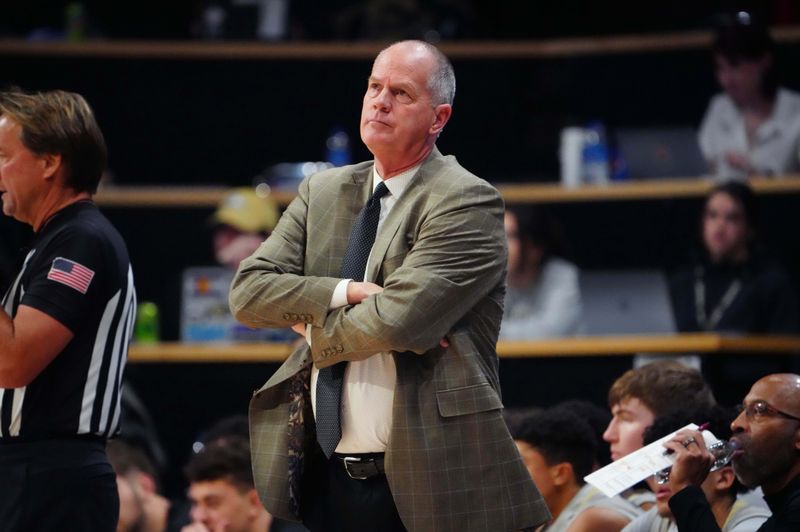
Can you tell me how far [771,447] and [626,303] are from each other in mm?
3073

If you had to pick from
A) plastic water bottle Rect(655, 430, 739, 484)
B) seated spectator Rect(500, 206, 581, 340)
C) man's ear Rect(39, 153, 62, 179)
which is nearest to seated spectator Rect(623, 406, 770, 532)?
plastic water bottle Rect(655, 430, 739, 484)

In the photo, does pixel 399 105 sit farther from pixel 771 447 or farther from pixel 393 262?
pixel 771 447

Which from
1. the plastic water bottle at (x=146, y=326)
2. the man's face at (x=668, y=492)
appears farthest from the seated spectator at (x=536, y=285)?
the man's face at (x=668, y=492)

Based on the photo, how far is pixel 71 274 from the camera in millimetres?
2945

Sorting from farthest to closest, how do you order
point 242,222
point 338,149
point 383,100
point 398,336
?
point 338,149 → point 242,222 → point 383,100 → point 398,336

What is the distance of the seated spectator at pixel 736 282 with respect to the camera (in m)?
5.96

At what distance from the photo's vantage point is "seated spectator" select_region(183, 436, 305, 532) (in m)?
4.46

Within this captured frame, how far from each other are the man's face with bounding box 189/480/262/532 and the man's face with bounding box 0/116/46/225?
1.66 metres

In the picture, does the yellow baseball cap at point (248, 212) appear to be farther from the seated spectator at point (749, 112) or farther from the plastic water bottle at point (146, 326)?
the seated spectator at point (749, 112)

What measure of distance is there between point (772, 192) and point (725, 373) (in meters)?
1.28

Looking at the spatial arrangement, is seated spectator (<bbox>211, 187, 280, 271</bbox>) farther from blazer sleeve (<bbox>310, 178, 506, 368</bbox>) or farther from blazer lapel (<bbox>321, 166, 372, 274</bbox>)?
blazer sleeve (<bbox>310, 178, 506, 368</bbox>)

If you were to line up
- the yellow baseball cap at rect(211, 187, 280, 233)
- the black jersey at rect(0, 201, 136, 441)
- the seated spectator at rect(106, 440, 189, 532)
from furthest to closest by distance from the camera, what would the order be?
the yellow baseball cap at rect(211, 187, 280, 233) → the seated spectator at rect(106, 440, 189, 532) → the black jersey at rect(0, 201, 136, 441)

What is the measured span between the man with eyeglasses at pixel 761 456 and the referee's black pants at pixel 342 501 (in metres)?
0.74

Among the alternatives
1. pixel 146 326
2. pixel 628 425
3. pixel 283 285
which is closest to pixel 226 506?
pixel 628 425
